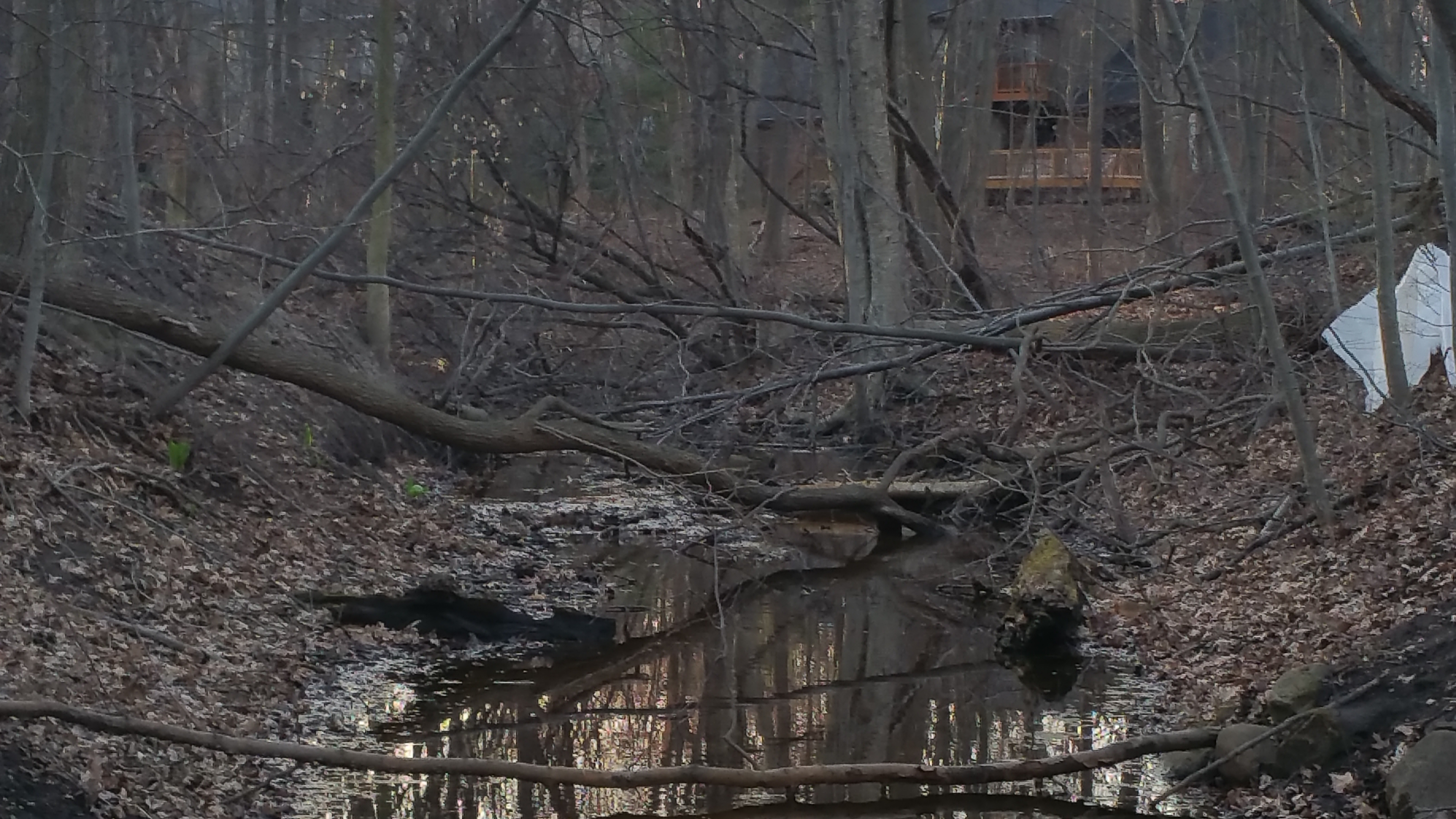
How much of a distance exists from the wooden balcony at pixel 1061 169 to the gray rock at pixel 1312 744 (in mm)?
25244

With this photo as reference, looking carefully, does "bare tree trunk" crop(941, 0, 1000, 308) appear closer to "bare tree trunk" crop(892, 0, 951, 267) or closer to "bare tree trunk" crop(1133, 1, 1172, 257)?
"bare tree trunk" crop(892, 0, 951, 267)

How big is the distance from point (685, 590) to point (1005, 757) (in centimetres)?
501

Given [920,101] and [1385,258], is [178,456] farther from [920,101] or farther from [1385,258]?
[920,101]

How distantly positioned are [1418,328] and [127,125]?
11352mm

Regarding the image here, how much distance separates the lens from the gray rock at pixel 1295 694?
7.42 meters

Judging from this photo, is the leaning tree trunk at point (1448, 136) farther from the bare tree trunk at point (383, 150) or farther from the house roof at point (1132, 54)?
the house roof at point (1132, 54)

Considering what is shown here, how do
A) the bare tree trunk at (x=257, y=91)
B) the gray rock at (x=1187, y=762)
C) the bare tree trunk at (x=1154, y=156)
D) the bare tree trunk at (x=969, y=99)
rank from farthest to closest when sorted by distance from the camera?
the bare tree trunk at (x=969, y=99) → the bare tree trunk at (x=1154, y=156) → the bare tree trunk at (x=257, y=91) → the gray rock at (x=1187, y=762)

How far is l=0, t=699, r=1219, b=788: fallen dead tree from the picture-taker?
19.7ft

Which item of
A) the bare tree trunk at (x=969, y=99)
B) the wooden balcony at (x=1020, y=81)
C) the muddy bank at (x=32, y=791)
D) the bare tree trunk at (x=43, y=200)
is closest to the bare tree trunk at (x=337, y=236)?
the bare tree trunk at (x=43, y=200)

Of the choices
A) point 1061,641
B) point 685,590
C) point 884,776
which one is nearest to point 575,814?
point 884,776

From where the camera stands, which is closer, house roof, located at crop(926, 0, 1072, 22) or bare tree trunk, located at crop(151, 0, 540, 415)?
bare tree trunk, located at crop(151, 0, 540, 415)

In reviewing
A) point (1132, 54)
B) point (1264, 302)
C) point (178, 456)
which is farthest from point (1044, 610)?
point (1132, 54)

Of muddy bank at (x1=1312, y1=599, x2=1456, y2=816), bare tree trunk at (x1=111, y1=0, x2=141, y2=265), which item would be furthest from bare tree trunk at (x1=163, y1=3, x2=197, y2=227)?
muddy bank at (x1=1312, y1=599, x2=1456, y2=816)

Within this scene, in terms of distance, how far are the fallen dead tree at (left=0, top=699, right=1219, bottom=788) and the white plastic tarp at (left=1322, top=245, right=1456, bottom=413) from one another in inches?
270
